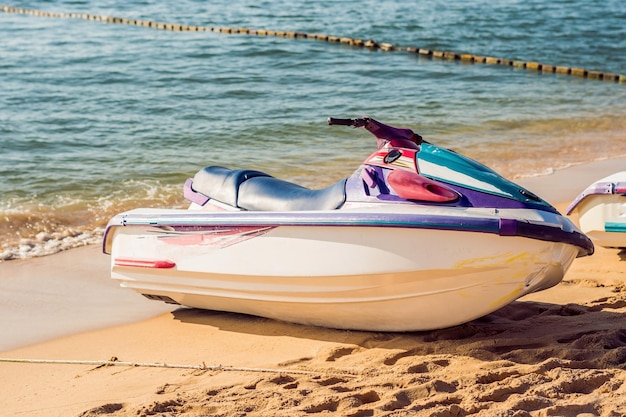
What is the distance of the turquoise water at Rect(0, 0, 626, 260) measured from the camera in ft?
28.1

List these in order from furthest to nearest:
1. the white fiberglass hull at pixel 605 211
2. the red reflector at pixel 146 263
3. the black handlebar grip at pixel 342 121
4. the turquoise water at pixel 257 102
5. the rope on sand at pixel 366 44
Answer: the rope on sand at pixel 366 44, the turquoise water at pixel 257 102, the white fiberglass hull at pixel 605 211, the red reflector at pixel 146 263, the black handlebar grip at pixel 342 121

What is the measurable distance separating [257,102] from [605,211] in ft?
24.7

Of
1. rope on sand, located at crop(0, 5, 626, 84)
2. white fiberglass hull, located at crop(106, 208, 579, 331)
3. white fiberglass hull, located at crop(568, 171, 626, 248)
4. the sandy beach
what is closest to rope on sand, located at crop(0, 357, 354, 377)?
the sandy beach

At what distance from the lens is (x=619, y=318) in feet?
15.1

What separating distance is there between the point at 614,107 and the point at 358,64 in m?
5.01

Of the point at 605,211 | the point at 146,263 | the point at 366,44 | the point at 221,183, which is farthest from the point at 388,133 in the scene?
the point at 366,44

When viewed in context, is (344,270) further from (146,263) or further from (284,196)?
(146,263)

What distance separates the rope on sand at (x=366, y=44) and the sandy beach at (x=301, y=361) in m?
10.7

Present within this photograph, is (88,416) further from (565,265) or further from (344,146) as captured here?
(344,146)

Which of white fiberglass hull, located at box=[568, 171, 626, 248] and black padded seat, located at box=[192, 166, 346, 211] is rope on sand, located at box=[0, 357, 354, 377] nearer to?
black padded seat, located at box=[192, 166, 346, 211]

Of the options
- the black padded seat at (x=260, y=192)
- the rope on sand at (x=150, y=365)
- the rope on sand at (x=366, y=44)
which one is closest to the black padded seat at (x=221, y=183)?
the black padded seat at (x=260, y=192)

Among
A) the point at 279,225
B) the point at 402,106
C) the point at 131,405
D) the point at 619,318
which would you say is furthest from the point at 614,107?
the point at 131,405

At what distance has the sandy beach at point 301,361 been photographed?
367 cm

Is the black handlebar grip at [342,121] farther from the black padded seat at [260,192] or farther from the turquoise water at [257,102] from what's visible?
the turquoise water at [257,102]
